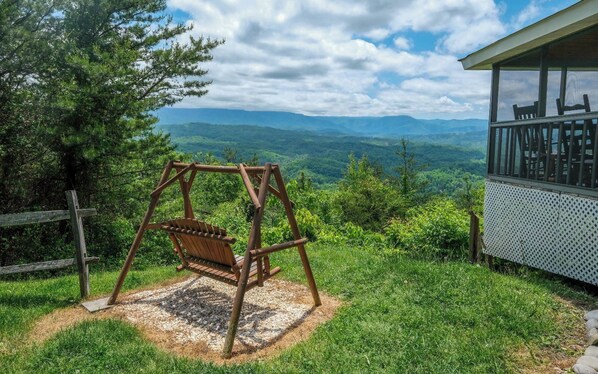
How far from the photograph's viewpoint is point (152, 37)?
12.8 m

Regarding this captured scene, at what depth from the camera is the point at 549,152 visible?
7.29 metres

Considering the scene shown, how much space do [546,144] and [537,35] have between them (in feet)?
6.59

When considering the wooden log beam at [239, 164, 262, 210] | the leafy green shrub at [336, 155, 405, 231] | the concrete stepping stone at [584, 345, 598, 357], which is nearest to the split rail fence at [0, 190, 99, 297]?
the wooden log beam at [239, 164, 262, 210]

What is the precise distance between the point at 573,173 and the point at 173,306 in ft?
22.7

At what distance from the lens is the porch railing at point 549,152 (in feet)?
21.0

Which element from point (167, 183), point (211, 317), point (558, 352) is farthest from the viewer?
point (167, 183)

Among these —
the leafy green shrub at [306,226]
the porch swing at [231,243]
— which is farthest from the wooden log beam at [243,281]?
the leafy green shrub at [306,226]

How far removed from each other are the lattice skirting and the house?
2 cm

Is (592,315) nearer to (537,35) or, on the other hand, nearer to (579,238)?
(579,238)

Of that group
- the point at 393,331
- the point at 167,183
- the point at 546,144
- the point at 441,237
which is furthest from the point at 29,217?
the point at 441,237

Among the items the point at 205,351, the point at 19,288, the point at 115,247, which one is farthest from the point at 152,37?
the point at 205,351

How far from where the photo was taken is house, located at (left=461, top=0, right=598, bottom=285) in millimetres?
6445

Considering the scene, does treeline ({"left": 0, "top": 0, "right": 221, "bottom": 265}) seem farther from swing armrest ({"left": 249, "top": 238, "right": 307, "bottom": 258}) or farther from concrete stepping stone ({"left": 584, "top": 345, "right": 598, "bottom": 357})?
concrete stepping stone ({"left": 584, "top": 345, "right": 598, "bottom": 357})

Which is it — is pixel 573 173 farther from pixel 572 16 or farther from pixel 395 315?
pixel 395 315
